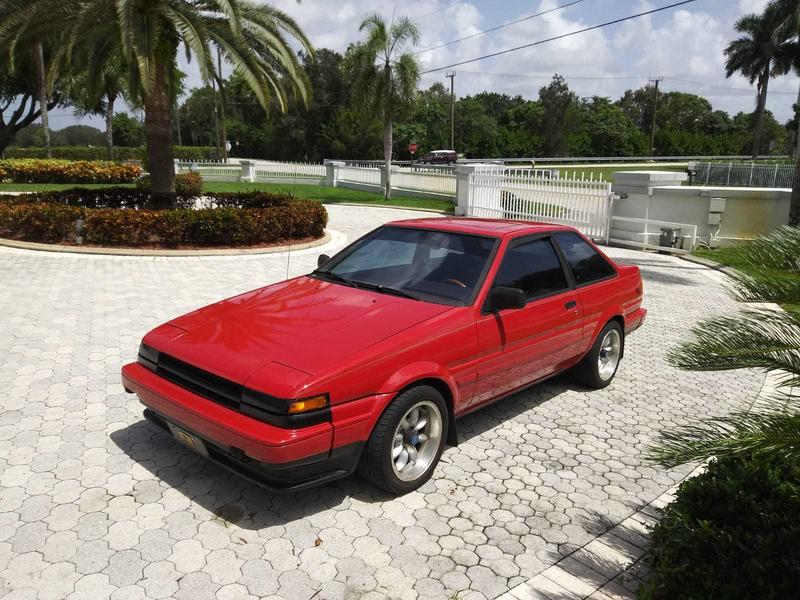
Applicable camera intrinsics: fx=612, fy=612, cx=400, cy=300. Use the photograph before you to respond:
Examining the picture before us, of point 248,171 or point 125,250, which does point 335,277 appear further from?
point 248,171

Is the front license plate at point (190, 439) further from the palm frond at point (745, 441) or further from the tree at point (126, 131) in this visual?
the tree at point (126, 131)

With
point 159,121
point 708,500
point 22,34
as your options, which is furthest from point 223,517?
point 22,34

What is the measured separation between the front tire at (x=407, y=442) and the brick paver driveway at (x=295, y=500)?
16cm

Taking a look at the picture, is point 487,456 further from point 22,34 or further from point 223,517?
point 22,34

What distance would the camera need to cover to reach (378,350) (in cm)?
360

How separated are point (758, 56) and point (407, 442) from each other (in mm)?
73487

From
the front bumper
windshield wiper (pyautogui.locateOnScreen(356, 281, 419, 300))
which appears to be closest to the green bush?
the front bumper

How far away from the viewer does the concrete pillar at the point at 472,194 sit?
1833 centimetres

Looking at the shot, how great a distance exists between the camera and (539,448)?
4.67m

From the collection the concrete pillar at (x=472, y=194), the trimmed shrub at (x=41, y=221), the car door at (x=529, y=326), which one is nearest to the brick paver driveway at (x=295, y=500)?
the car door at (x=529, y=326)

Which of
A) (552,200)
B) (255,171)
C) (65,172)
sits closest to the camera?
(552,200)

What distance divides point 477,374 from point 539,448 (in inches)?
36.0

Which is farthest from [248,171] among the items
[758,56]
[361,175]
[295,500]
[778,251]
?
[758,56]

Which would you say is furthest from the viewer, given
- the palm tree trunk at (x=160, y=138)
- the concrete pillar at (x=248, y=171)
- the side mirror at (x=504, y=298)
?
the concrete pillar at (x=248, y=171)
